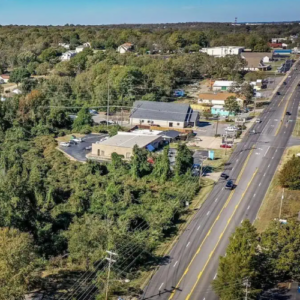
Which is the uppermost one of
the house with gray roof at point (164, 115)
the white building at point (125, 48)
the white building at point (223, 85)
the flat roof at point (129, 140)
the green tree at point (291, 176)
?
the white building at point (125, 48)

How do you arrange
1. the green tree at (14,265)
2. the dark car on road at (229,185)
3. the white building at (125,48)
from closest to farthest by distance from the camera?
the green tree at (14,265)
the dark car on road at (229,185)
the white building at (125,48)

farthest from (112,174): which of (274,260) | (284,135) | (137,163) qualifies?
(284,135)

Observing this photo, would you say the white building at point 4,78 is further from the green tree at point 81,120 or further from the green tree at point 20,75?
the green tree at point 81,120

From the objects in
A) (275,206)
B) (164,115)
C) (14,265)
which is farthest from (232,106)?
(14,265)

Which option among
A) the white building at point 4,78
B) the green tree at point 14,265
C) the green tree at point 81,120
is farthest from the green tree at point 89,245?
the white building at point 4,78

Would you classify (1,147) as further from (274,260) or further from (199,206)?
(274,260)

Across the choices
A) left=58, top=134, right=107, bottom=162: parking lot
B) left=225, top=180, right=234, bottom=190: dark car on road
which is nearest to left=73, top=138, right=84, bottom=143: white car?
left=58, top=134, right=107, bottom=162: parking lot

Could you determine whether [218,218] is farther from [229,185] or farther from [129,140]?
[129,140]
